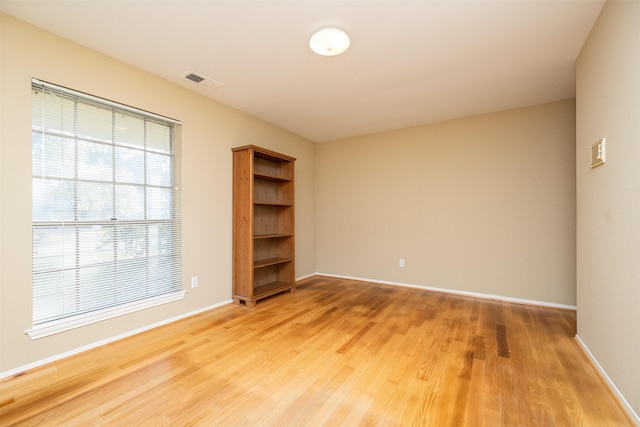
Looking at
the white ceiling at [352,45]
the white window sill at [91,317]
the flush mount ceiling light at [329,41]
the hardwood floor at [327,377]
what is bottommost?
the hardwood floor at [327,377]

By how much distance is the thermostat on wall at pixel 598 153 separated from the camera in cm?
178

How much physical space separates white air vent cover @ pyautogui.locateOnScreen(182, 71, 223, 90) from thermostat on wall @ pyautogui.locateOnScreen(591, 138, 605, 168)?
10.7 ft

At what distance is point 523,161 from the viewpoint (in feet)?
11.1

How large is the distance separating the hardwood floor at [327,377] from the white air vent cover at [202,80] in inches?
98.2

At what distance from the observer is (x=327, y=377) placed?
1.82m

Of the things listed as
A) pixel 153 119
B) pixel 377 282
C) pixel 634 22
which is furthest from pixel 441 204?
pixel 153 119

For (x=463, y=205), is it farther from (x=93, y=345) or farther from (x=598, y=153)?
(x=93, y=345)

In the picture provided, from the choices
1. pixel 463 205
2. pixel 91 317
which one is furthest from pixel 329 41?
pixel 91 317

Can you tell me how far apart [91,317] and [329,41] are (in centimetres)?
294

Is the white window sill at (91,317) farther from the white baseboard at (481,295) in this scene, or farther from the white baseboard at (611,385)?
the white baseboard at (611,385)

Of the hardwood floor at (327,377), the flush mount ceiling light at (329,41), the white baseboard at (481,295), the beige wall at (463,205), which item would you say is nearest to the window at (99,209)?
the hardwood floor at (327,377)

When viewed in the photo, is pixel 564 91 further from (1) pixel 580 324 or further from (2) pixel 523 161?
(1) pixel 580 324

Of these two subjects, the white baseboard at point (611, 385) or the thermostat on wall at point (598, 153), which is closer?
the white baseboard at point (611, 385)

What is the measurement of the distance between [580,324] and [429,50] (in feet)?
8.71
